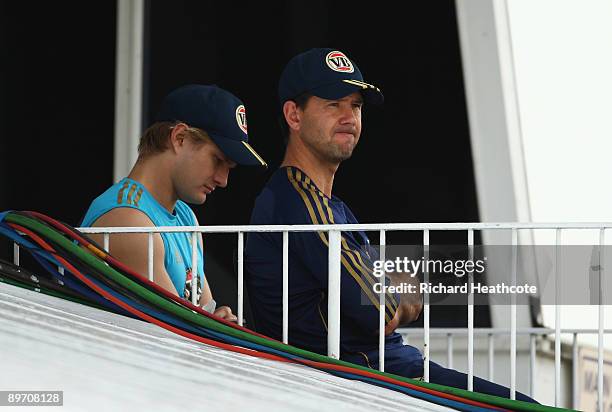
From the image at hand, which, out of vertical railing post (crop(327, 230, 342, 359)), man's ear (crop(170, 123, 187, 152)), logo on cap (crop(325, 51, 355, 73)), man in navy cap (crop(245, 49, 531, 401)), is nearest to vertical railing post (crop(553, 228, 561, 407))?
man in navy cap (crop(245, 49, 531, 401))

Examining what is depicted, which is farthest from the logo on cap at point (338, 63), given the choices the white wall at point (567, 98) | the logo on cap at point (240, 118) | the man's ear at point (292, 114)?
the white wall at point (567, 98)

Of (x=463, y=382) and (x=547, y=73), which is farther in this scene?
(x=547, y=73)

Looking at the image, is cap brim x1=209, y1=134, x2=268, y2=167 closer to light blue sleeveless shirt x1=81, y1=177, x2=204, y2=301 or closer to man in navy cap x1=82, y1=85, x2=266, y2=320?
man in navy cap x1=82, y1=85, x2=266, y2=320

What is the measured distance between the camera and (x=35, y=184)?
21.9 ft

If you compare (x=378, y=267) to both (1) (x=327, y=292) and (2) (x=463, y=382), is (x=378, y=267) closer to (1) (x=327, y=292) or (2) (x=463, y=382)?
(1) (x=327, y=292)

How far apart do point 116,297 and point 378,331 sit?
0.69 metres

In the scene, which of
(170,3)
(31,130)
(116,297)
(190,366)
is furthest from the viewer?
(170,3)

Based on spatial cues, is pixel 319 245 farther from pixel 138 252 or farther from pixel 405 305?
pixel 138 252

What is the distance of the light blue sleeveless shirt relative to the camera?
3.19 meters

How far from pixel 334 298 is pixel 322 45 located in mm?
4291

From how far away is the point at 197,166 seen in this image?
132 inches

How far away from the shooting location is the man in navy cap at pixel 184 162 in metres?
3.25

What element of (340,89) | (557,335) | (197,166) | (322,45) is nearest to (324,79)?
(340,89)

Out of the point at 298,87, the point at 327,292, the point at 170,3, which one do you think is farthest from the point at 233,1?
the point at 327,292
